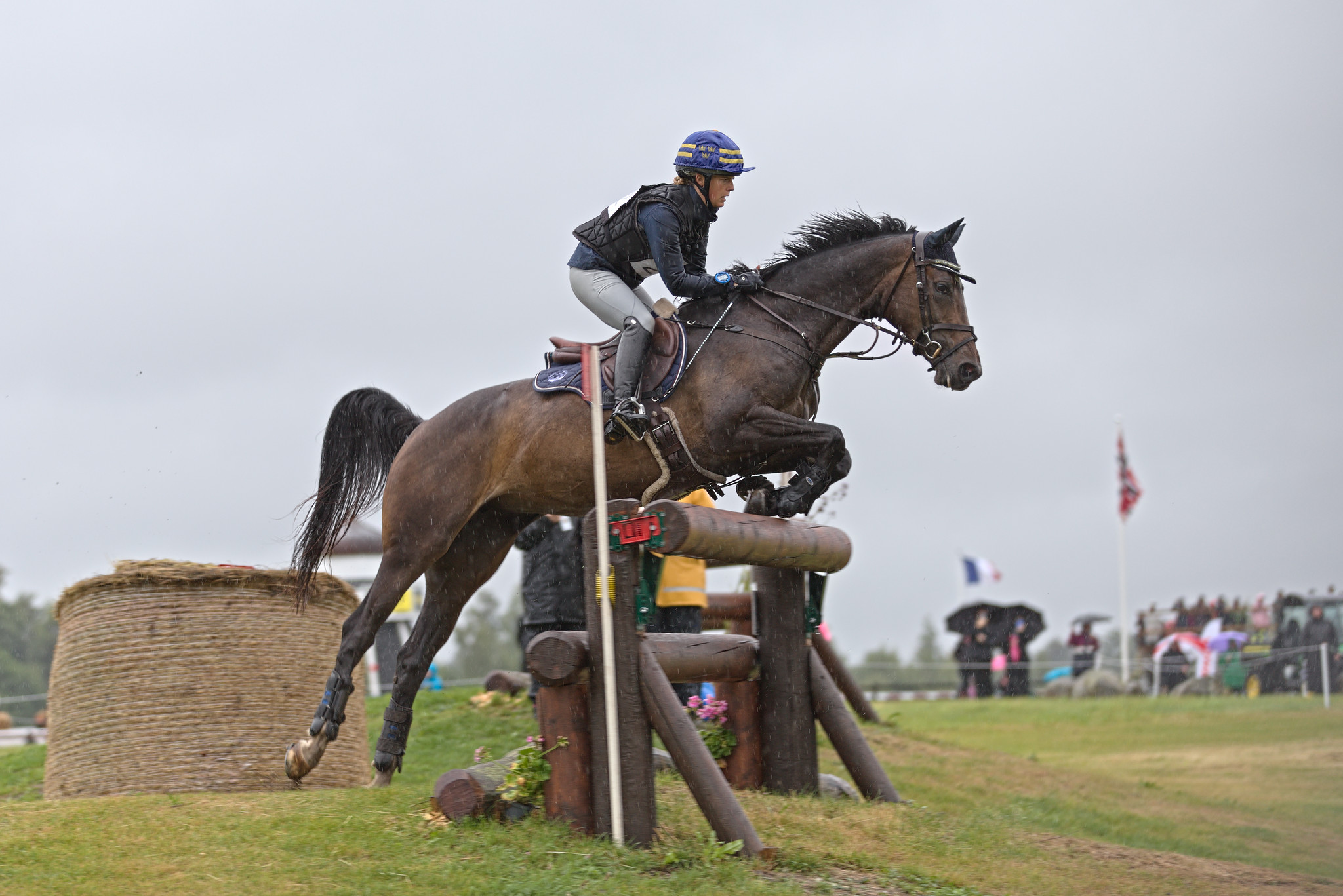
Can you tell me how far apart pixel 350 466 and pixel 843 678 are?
4235 millimetres

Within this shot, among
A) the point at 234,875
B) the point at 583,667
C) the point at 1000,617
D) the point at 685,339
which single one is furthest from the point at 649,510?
the point at 1000,617

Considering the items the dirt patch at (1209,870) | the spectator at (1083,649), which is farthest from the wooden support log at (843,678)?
the spectator at (1083,649)

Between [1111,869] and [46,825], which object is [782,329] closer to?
[1111,869]

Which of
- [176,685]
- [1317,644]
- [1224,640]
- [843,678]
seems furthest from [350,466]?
[1224,640]

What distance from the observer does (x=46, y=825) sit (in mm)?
5031

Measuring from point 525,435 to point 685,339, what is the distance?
898mm

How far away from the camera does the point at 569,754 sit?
4.96 meters

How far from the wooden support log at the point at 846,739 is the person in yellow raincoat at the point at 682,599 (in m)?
1.58

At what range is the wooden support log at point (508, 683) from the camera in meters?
9.74

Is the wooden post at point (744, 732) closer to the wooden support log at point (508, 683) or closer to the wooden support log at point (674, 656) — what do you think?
the wooden support log at point (674, 656)

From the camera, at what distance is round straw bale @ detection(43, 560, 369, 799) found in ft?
21.4

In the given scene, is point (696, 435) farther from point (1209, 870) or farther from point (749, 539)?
point (1209, 870)

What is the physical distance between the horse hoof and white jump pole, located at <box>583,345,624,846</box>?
184 cm

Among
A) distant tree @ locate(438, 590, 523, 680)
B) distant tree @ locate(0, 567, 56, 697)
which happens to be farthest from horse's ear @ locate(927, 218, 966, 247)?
distant tree @ locate(438, 590, 523, 680)
